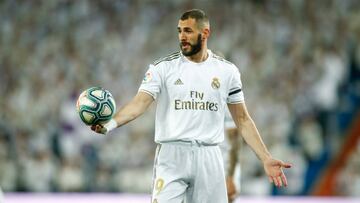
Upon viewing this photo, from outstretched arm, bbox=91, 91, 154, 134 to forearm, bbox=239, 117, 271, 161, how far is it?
779 mm

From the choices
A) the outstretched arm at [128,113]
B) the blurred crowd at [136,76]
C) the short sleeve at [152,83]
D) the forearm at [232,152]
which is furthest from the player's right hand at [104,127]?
the blurred crowd at [136,76]

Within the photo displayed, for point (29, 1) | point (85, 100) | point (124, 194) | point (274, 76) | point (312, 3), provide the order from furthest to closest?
point (29, 1), point (312, 3), point (274, 76), point (124, 194), point (85, 100)

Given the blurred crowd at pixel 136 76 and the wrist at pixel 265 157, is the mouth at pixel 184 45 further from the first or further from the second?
the blurred crowd at pixel 136 76

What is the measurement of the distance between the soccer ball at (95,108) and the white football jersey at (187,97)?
1.36 ft

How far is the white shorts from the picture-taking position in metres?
6.74

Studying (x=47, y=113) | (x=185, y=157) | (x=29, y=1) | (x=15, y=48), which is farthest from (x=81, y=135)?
(x=185, y=157)

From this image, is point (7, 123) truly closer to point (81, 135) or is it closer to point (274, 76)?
point (81, 135)

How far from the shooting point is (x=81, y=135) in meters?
14.5

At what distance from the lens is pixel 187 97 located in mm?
6785

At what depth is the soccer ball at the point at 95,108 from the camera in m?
6.27

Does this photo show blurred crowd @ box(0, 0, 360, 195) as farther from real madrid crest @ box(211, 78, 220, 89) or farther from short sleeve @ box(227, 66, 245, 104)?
real madrid crest @ box(211, 78, 220, 89)

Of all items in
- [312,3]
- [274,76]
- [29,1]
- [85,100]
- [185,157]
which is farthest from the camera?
[29,1]

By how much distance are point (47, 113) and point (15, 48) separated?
6.46 ft

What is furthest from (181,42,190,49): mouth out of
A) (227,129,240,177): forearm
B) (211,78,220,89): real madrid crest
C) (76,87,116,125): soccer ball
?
(227,129,240,177): forearm
